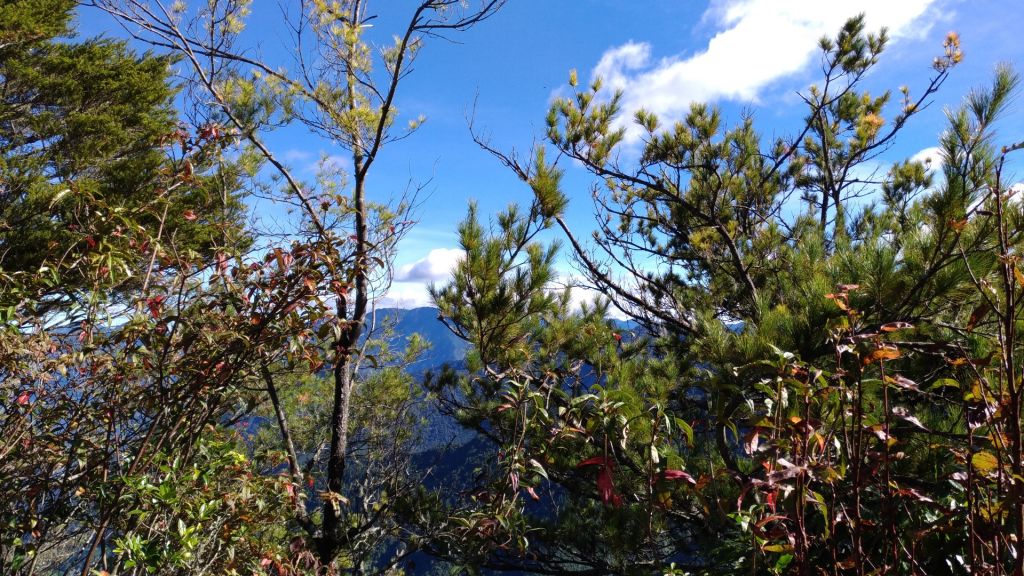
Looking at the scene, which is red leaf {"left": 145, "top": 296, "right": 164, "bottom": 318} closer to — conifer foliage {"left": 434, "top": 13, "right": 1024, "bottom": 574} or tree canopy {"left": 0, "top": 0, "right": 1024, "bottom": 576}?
tree canopy {"left": 0, "top": 0, "right": 1024, "bottom": 576}

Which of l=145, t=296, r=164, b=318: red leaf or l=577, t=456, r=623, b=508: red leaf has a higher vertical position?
l=145, t=296, r=164, b=318: red leaf

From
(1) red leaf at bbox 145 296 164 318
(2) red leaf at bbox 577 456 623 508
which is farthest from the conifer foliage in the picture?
(1) red leaf at bbox 145 296 164 318

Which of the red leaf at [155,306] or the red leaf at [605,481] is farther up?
the red leaf at [155,306]

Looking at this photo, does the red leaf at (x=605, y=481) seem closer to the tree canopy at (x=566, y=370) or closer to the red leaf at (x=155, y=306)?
the tree canopy at (x=566, y=370)

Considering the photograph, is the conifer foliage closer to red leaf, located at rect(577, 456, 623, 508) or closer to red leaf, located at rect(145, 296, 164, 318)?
red leaf, located at rect(577, 456, 623, 508)

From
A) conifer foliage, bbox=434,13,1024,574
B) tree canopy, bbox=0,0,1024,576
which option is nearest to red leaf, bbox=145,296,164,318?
tree canopy, bbox=0,0,1024,576

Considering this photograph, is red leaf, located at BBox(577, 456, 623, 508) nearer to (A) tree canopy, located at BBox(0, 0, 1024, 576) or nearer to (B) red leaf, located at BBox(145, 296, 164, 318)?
(A) tree canopy, located at BBox(0, 0, 1024, 576)

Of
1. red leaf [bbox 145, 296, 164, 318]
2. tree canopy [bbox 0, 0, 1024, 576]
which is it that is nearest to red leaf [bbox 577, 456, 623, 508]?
tree canopy [bbox 0, 0, 1024, 576]

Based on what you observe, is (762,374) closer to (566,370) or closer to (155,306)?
(566,370)

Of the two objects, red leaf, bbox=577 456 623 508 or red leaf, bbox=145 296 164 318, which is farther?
red leaf, bbox=145 296 164 318

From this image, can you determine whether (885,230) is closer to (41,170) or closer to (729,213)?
(729,213)

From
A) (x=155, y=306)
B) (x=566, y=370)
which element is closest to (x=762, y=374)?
(x=566, y=370)

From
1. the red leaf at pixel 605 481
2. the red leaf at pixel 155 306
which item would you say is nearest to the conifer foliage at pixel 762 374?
the red leaf at pixel 605 481

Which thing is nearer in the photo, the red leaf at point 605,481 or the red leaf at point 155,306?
the red leaf at point 605,481
